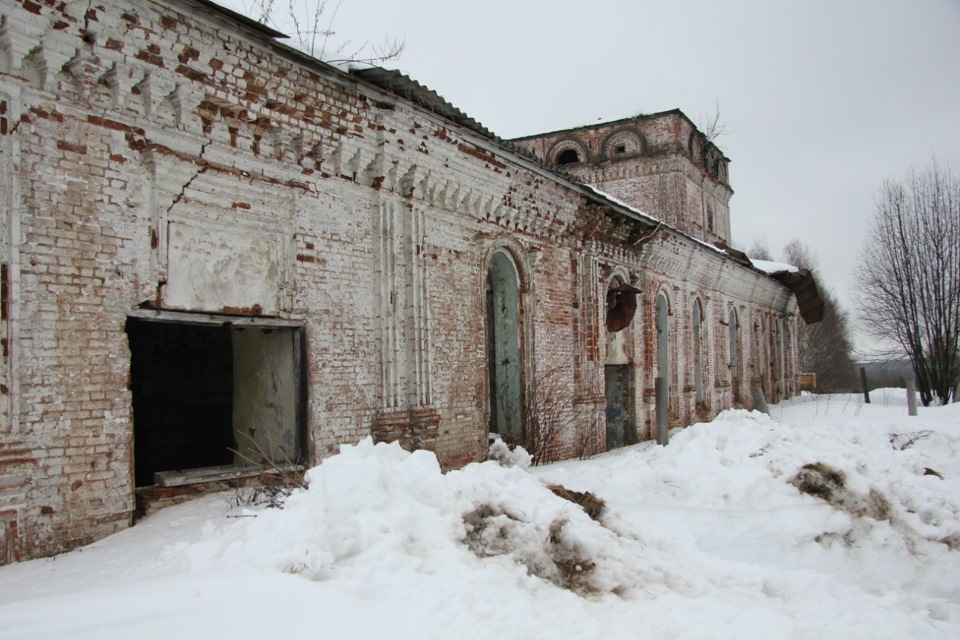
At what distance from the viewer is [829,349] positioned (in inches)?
1997

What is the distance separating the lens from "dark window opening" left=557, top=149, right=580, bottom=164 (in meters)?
27.6

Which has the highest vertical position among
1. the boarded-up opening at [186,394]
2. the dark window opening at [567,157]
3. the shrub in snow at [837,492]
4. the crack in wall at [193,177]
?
the dark window opening at [567,157]

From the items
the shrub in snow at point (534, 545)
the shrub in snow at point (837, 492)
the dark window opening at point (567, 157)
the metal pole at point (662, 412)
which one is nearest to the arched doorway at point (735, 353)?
the dark window opening at point (567, 157)

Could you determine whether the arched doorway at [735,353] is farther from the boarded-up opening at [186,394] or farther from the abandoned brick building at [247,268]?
the boarded-up opening at [186,394]

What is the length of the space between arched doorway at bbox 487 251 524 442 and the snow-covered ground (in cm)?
411

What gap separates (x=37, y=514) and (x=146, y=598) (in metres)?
2.00

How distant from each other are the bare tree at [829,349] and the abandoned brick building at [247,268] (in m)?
38.7

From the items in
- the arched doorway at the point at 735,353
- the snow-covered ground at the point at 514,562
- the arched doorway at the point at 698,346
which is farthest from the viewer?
the arched doorway at the point at 735,353

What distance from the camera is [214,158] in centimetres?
659

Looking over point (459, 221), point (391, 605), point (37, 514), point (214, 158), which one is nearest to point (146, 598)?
point (391, 605)

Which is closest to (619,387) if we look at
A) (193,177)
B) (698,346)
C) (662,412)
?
(662,412)

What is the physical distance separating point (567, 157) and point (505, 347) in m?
17.6

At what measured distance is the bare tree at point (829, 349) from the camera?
4803cm

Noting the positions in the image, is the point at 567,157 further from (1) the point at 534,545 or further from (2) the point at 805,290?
(1) the point at 534,545
